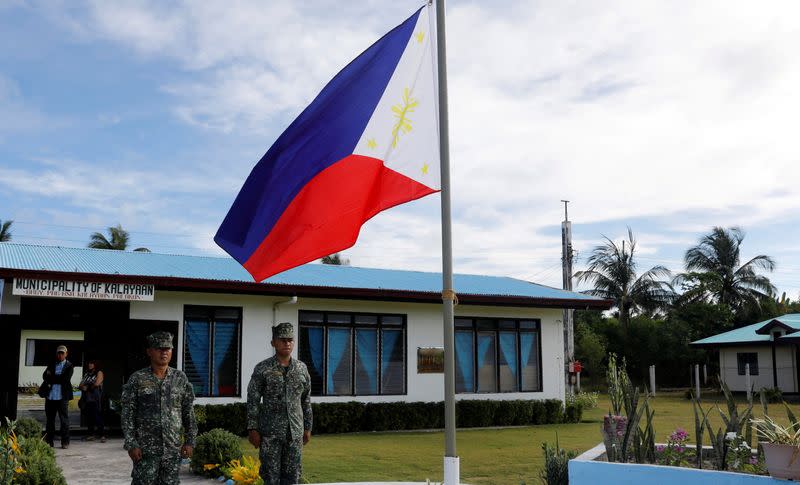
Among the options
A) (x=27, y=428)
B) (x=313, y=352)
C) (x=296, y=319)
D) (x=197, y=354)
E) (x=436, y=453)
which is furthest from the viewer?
(x=313, y=352)

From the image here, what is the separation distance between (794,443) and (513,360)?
14.9m

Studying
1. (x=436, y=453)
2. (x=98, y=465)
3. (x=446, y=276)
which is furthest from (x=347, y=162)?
(x=436, y=453)

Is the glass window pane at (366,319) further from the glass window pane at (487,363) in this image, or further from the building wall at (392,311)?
the glass window pane at (487,363)

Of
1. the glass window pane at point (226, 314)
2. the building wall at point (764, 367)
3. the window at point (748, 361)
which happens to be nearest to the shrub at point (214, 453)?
the glass window pane at point (226, 314)

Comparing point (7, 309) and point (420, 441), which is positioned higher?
point (7, 309)

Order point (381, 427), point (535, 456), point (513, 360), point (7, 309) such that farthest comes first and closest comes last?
point (513, 360) < point (381, 427) < point (7, 309) < point (535, 456)

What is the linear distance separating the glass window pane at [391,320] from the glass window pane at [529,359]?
3623mm

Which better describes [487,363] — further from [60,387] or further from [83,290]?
[60,387]

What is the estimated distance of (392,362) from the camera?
19.0m

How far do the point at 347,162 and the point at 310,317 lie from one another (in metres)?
12.8

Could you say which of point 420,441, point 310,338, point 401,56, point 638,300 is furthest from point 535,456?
point 638,300

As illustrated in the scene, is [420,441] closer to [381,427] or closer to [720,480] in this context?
[381,427]

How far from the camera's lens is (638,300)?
4631 centimetres

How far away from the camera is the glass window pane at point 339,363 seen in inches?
715
